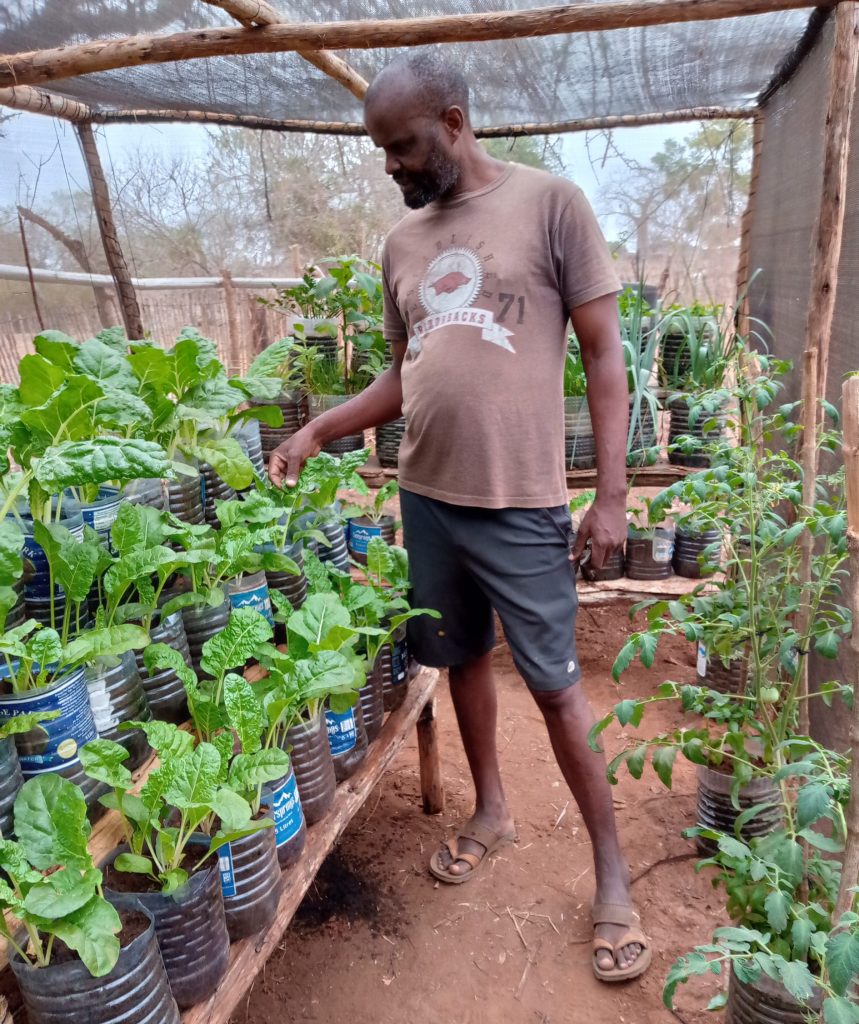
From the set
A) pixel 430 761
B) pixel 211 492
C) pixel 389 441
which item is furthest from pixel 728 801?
pixel 389 441

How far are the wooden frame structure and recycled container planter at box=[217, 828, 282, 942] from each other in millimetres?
38

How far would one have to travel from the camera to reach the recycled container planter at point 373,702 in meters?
1.96

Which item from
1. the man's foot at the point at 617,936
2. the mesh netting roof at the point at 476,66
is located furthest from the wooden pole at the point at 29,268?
the man's foot at the point at 617,936

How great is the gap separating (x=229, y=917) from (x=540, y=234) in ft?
4.82

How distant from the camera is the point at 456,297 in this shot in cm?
176

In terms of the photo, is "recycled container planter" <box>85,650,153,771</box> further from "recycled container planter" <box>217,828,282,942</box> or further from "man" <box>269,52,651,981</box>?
"man" <box>269,52,651,981</box>

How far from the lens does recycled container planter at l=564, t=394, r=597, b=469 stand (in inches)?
133

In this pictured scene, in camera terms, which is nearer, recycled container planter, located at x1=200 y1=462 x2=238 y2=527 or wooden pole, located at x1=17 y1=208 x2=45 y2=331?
recycled container planter, located at x1=200 y1=462 x2=238 y2=527

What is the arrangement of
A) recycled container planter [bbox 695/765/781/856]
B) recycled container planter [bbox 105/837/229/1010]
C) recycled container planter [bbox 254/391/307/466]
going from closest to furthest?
recycled container planter [bbox 105/837/229/1010]
recycled container planter [bbox 695/765/781/856]
recycled container planter [bbox 254/391/307/466]

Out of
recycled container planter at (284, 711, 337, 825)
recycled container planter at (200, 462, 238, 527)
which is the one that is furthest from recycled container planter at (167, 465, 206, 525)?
recycled container planter at (284, 711, 337, 825)

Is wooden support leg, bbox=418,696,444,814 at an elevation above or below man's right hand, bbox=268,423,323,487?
below

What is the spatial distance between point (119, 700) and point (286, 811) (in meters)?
0.38

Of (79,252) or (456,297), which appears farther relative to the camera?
Result: (79,252)

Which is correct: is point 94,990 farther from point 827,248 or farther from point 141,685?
point 827,248
